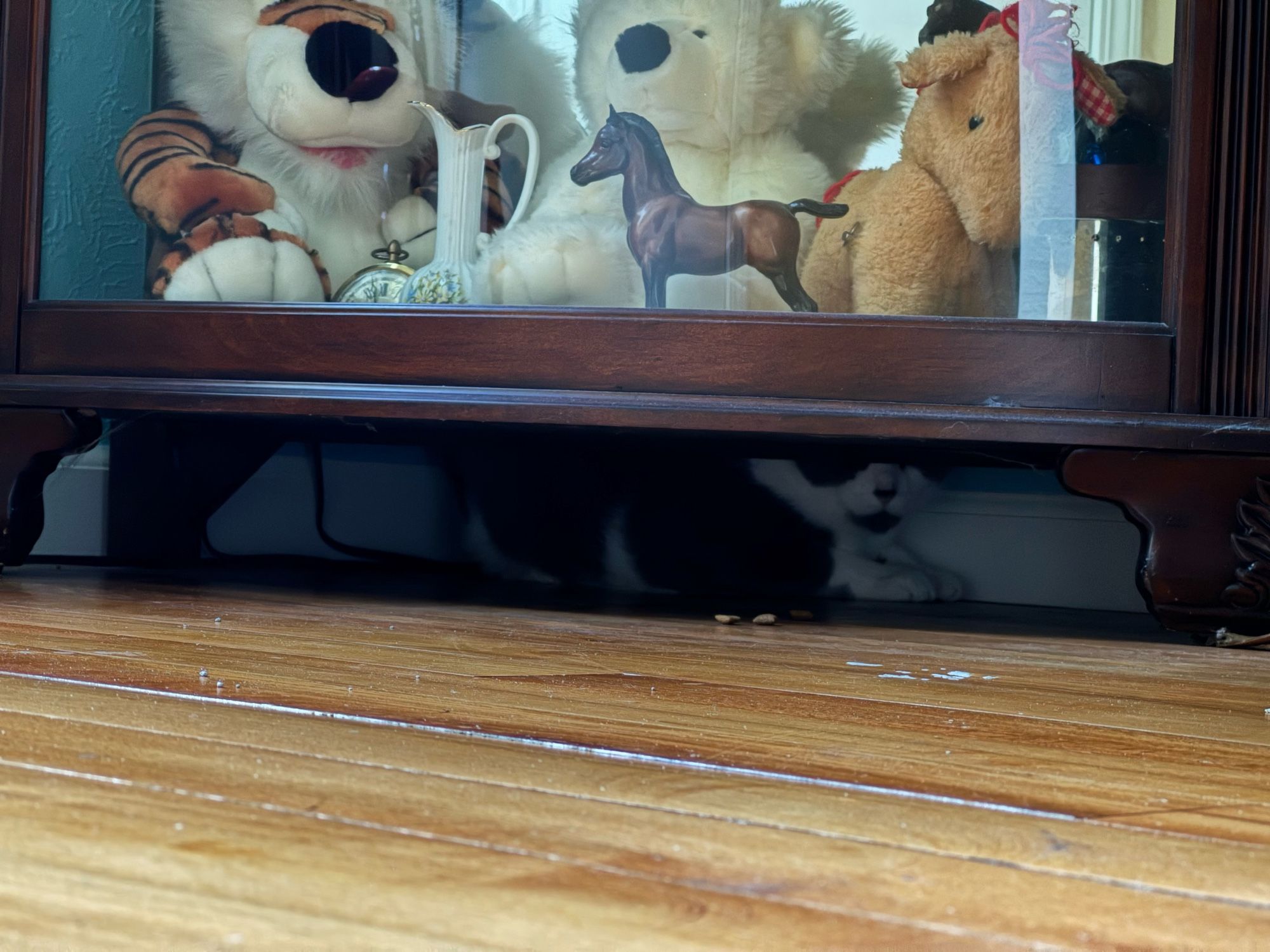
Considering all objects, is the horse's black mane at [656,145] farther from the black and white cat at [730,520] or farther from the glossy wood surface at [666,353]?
the black and white cat at [730,520]

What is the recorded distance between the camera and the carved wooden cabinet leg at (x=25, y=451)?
3.81 feet

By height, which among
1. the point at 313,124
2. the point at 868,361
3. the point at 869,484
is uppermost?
the point at 313,124

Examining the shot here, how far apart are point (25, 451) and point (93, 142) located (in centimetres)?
32

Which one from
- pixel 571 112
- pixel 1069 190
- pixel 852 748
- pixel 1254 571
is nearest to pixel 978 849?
pixel 852 748

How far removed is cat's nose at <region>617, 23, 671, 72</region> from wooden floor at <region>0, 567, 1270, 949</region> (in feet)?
1.98

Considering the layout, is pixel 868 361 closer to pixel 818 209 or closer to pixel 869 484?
pixel 818 209

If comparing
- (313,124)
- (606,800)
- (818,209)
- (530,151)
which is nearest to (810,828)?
(606,800)

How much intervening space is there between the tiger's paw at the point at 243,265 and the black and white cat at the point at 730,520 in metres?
0.32

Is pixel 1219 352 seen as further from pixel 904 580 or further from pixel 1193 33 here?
pixel 904 580

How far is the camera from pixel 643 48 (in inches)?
45.7

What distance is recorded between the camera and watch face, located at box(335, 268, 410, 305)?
1.14m

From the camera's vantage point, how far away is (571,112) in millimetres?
1185

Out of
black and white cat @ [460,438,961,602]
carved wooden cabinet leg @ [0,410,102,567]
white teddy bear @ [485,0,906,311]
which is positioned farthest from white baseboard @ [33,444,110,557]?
white teddy bear @ [485,0,906,311]

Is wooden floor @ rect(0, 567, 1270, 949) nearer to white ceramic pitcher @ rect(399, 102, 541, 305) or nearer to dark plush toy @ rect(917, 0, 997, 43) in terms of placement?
white ceramic pitcher @ rect(399, 102, 541, 305)
